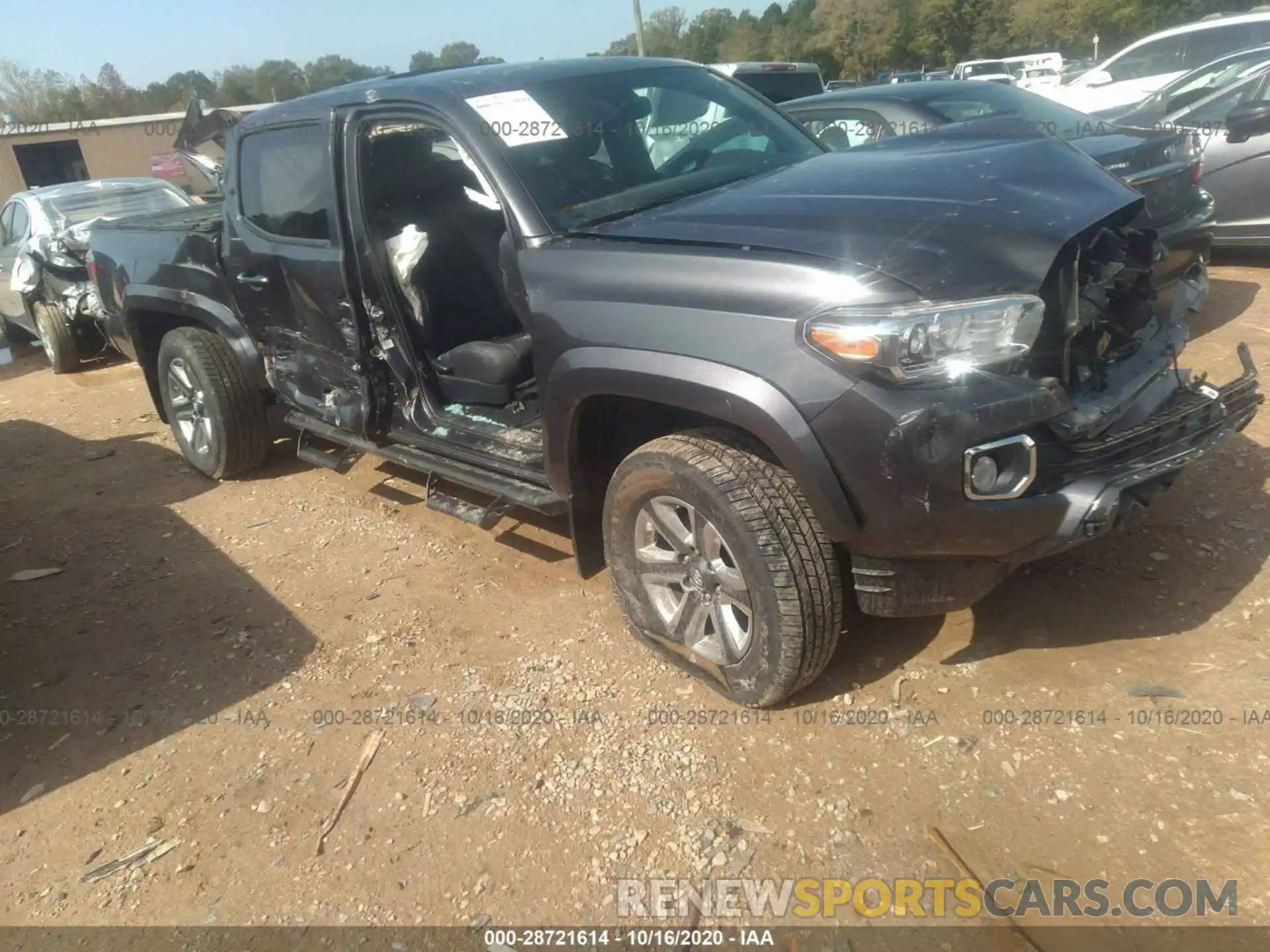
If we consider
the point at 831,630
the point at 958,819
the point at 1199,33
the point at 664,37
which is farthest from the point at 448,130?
the point at 664,37

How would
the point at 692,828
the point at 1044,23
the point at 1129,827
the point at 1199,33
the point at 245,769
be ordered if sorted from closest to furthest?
1. the point at 1129,827
2. the point at 692,828
3. the point at 245,769
4. the point at 1199,33
5. the point at 1044,23

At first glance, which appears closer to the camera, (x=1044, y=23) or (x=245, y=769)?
(x=245, y=769)

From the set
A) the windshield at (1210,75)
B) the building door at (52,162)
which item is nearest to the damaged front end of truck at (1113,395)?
the windshield at (1210,75)

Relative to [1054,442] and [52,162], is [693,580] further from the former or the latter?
[52,162]

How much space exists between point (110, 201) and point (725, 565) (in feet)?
29.2

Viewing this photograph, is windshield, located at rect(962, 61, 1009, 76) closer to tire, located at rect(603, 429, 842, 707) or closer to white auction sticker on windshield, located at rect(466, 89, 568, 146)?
white auction sticker on windshield, located at rect(466, 89, 568, 146)

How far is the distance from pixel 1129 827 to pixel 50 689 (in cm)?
374

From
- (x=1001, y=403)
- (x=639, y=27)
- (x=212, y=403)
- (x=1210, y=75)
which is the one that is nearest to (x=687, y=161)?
(x=1001, y=403)

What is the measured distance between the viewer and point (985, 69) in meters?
27.5

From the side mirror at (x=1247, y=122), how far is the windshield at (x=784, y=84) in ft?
14.2

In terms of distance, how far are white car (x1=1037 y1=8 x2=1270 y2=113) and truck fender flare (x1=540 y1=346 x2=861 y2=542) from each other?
9.65 meters

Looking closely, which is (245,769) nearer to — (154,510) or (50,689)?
(50,689)

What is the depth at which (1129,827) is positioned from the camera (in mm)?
2346

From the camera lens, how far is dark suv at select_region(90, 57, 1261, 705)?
2.32 m
